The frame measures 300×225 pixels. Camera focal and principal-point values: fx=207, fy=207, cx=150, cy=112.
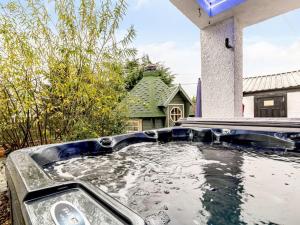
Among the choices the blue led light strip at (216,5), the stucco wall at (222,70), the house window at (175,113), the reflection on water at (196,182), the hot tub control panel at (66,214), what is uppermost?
the blue led light strip at (216,5)

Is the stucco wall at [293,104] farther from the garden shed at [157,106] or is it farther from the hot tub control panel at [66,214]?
the hot tub control panel at [66,214]

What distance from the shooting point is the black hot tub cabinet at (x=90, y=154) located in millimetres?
513

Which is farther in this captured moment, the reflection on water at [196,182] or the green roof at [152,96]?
the green roof at [152,96]

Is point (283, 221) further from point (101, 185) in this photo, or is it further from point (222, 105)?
point (222, 105)

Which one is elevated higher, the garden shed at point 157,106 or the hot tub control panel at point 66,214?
the garden shed at point 157,106

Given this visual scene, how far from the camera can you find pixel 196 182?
3.89 ft

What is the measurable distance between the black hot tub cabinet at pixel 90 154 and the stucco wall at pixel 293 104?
5042mm

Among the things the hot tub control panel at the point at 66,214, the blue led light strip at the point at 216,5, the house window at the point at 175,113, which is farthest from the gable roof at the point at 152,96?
the hot tub control panel at the point at 66,214

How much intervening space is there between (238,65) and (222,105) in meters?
0.76

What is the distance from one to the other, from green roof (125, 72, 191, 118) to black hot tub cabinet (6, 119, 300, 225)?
606 centimetres

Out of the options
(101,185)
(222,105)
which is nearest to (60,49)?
(101,185)

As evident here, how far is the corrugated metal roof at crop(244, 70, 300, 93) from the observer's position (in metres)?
6.62

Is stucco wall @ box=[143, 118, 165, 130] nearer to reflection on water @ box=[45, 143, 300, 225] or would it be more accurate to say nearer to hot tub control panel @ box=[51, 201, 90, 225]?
reflection on water @ box=[45, 143, 300, 225]

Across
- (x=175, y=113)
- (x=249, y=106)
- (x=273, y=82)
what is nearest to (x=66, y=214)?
(x=249, y=106)
